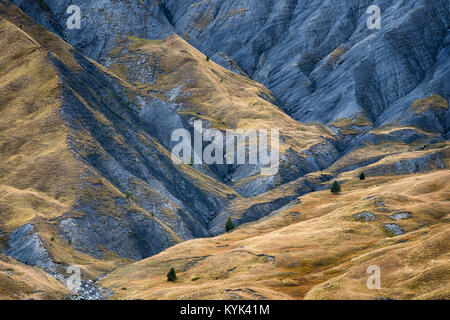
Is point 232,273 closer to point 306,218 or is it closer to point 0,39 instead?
point 306,218

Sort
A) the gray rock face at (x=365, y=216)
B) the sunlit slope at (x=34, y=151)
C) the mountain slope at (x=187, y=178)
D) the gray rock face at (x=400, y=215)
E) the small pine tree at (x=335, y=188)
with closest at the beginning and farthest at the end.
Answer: the mountain slope at (x=187, y=178), the gray rock face at (x=400, y=215), the gray rock face at (x=365, y=216), the sunlit slope at (x=34, y=151), the small pine tree at (x=335, y=188)

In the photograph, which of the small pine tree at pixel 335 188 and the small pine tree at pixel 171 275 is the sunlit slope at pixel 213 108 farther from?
the small pine tree at pixel 171 275

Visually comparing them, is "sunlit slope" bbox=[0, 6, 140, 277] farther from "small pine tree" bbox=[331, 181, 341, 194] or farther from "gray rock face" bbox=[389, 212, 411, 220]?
"small pine tree" bbox=[331, 181, 341, 194]

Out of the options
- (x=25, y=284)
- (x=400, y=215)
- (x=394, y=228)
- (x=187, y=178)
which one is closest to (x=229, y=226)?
(x=187, y=178)

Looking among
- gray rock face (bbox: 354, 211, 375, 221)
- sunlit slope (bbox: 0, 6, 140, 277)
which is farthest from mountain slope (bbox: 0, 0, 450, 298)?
gray rock face (bbox: 354, 211, 375, 221)

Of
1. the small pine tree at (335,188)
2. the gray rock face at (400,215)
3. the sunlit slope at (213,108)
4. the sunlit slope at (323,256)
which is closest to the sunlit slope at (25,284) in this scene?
the sunlit slope at (323,256)

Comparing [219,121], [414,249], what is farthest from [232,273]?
[219,121]

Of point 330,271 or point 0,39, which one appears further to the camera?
point 0,39
